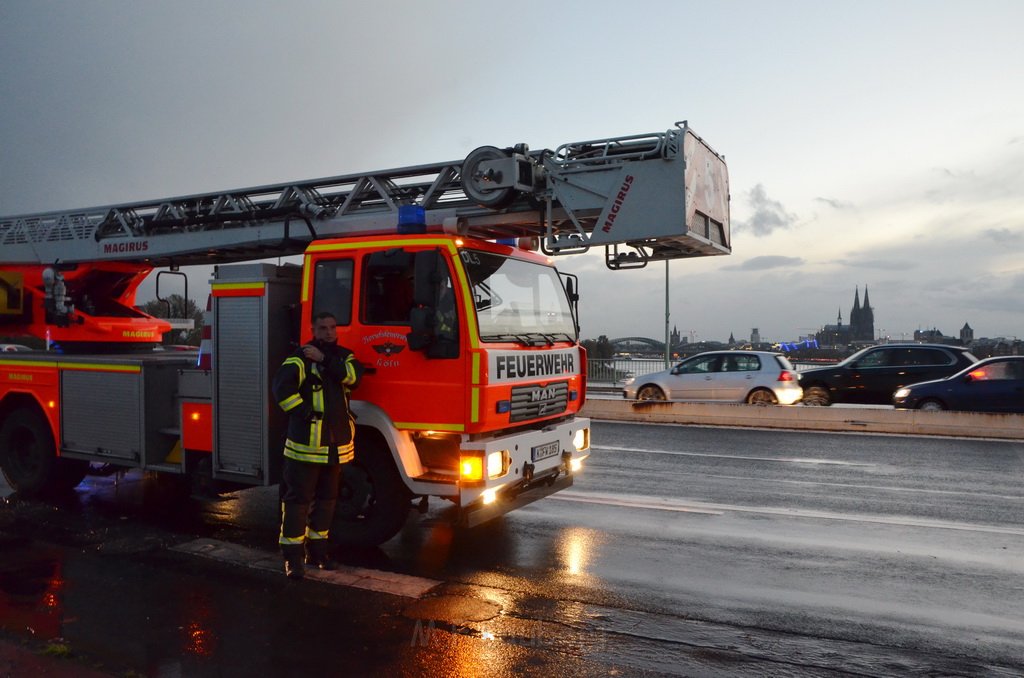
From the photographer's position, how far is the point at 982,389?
14.5 m

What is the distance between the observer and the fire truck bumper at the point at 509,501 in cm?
550

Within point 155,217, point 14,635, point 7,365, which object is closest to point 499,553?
point 14,635

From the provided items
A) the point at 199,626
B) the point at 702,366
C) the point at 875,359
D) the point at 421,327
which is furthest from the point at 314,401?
the point at 875,359

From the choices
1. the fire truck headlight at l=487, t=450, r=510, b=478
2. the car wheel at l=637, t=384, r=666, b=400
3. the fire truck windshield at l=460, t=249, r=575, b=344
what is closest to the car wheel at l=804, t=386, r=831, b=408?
the car wheel at l=637, t=384, r=666, b=400

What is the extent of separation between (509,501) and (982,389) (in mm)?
12434

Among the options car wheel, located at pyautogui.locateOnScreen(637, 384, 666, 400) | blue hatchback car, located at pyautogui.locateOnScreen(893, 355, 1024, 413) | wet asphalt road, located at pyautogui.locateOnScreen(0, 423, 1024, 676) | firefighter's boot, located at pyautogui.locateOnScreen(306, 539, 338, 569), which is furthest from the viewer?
car wheel, located at pyautogui.locateOnScreen(637, 384, 666, 400)

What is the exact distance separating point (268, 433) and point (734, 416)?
11167 millimetres

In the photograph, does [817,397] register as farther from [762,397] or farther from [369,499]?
[369,499]

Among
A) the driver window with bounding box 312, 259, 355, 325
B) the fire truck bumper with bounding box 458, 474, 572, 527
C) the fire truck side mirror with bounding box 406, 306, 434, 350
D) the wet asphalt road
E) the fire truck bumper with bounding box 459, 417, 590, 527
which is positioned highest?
the driver window with bounding box 312, 259, 355, 325

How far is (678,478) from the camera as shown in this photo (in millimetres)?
9609

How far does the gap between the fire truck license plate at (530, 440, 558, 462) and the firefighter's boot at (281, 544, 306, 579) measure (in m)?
1.88

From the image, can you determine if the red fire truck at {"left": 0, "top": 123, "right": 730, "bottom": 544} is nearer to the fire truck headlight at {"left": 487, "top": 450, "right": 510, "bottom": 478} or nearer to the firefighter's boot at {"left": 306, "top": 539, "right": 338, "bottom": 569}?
the fire truck headlight at {"left": 487, "top": 450, "right": 510, "bottom": 478}

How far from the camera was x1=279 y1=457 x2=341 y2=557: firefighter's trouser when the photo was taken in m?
5.31

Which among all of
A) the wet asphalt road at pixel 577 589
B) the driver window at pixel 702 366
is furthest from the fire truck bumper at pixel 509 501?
the driver window at pixel 702 366
